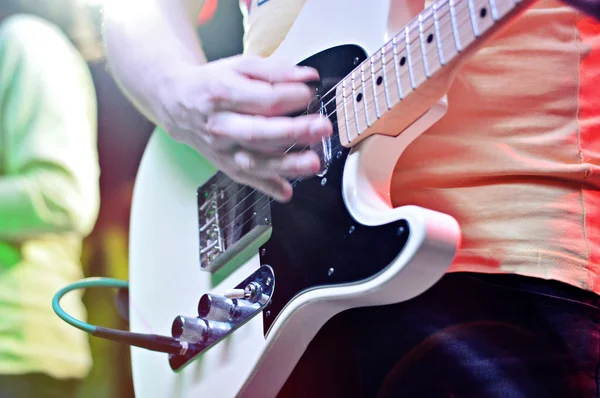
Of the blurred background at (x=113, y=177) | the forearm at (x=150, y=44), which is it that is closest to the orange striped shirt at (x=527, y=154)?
the forearm at (x=150, y=44)

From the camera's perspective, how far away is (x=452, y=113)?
523 millimetres

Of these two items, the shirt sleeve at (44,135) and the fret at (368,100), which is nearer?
the fret at (368,100)

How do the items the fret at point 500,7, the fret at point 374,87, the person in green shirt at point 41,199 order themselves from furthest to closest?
the person in green shirt at point 41,199
the fret at point 374,87
the fret at point 500,7

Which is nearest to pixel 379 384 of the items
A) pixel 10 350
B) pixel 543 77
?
pixel 543 77

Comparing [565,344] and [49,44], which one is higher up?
[49,44]

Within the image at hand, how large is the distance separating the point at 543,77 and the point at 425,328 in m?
0.23

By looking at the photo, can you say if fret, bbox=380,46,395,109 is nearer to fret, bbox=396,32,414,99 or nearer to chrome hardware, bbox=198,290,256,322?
fret, bbox=396,32,414,99

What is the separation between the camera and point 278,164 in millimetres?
546

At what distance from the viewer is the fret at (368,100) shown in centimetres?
52

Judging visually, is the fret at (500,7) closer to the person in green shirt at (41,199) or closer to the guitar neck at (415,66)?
the guitar neck at (415,66)

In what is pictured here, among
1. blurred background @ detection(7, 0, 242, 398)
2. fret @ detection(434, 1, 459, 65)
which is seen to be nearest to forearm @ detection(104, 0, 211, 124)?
blurred background @ detection(7, 0, 242, 398)

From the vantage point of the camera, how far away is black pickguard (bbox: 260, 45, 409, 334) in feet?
1.64

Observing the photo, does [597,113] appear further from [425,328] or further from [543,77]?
[425,328]

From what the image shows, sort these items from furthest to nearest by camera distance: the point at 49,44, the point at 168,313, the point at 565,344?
the point at 49,44, the point at 168,313, the point at 565,344
